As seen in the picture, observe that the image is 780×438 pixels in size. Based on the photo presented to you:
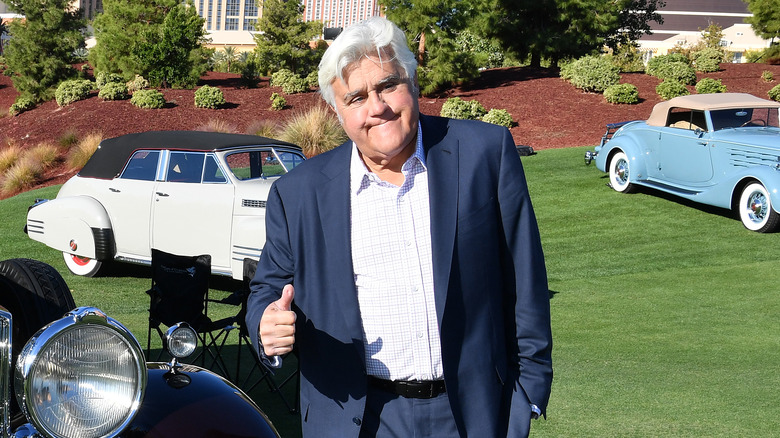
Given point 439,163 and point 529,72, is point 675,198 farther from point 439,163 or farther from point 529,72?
point 529,72

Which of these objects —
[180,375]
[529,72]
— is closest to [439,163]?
[180,375]

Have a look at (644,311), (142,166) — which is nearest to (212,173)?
(142,166)

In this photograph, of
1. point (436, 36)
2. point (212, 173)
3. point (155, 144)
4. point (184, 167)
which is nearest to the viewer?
point (212, 173)

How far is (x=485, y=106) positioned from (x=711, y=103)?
10202 millimetres

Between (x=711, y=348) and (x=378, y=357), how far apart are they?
196 inches

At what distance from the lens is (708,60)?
85.4ft

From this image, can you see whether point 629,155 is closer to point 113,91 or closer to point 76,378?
point 76,378

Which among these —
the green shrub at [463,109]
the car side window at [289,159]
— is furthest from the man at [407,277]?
the green shrub at [463,109]

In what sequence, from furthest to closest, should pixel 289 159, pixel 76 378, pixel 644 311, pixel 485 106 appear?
pixel 485 106, pixel 289 159, pixel 644 311, pixel 76 378

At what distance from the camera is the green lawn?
207 inches

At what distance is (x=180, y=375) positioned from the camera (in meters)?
3.31

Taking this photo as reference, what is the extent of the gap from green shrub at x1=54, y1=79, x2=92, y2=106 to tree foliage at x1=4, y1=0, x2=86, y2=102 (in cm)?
229

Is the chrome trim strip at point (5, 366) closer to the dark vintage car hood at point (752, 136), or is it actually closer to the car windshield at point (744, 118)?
the dark vintage car hood at point (752, 136)

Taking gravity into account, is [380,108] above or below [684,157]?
above
